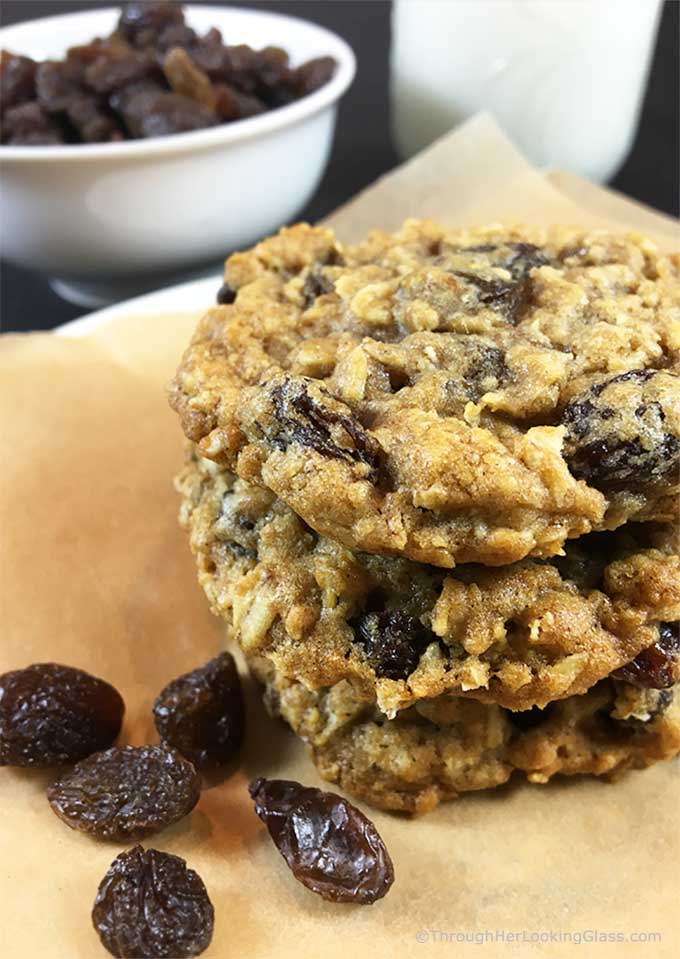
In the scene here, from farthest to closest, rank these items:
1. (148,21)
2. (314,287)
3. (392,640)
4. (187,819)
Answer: (148,21) < (314,287) < (187,819) < (392,640)

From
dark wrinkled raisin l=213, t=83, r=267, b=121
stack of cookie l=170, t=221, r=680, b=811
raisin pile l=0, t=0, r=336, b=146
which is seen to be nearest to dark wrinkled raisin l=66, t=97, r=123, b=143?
raisin pile l=0, t=0, r=336, b=146

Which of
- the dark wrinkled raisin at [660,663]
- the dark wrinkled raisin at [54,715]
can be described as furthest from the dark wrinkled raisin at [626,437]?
the dark wrinkled raisin at [54,715]

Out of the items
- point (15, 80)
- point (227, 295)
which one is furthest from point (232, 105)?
point (227, 295)

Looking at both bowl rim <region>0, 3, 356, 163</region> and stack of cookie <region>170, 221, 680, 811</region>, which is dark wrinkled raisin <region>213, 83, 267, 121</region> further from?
stack of cookie <region>170, 221, 680, 811</region>

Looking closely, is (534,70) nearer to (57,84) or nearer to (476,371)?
(57,84)

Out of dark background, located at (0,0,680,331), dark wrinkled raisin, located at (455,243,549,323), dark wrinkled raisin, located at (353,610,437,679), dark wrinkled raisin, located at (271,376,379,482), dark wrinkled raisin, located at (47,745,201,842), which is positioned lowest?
dark background, located at (0,0,680,331)

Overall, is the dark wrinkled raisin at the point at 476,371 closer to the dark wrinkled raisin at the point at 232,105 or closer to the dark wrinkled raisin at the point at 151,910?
the dark wrinkled raisin at the point at 151,910

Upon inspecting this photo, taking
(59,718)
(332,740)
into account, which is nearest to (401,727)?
(332,740)
